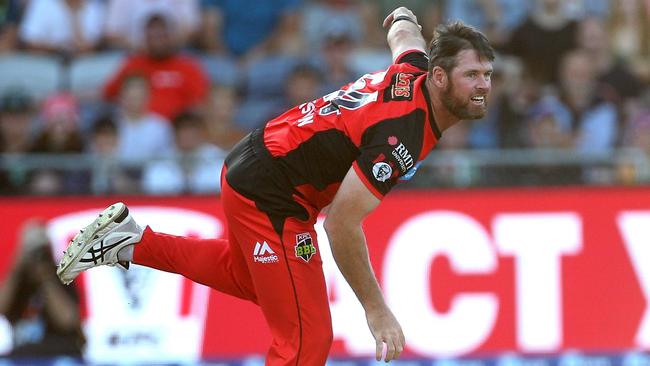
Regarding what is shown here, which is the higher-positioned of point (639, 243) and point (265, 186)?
point (265, 186)

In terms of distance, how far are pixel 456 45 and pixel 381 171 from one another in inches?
31.7

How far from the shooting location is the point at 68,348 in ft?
35.9

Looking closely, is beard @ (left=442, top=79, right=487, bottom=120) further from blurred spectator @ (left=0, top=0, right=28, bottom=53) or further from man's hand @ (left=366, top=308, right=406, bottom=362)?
blurred spectator @ (left=0, top=0, right=28, bottom=53)

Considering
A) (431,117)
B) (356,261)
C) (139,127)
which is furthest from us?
(139,127)

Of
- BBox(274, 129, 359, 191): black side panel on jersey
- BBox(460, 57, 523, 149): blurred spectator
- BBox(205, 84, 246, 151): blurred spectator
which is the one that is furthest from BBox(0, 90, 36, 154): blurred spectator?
BBox(274, 129, 359, 191): black side panel on jersey

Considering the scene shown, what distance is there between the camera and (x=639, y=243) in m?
11.1

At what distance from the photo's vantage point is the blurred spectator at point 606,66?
12.4 m

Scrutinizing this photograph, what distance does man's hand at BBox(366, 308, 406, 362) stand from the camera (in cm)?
647

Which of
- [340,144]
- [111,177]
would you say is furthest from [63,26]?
[340,144]

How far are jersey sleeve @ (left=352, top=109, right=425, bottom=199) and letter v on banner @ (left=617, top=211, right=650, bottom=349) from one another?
5069mm

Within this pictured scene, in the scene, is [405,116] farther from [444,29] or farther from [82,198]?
[82,198]

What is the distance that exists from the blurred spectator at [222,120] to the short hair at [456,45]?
18.4 ft

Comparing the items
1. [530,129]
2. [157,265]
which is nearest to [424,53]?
[157,265]

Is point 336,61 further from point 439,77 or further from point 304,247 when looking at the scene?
point 439,77
